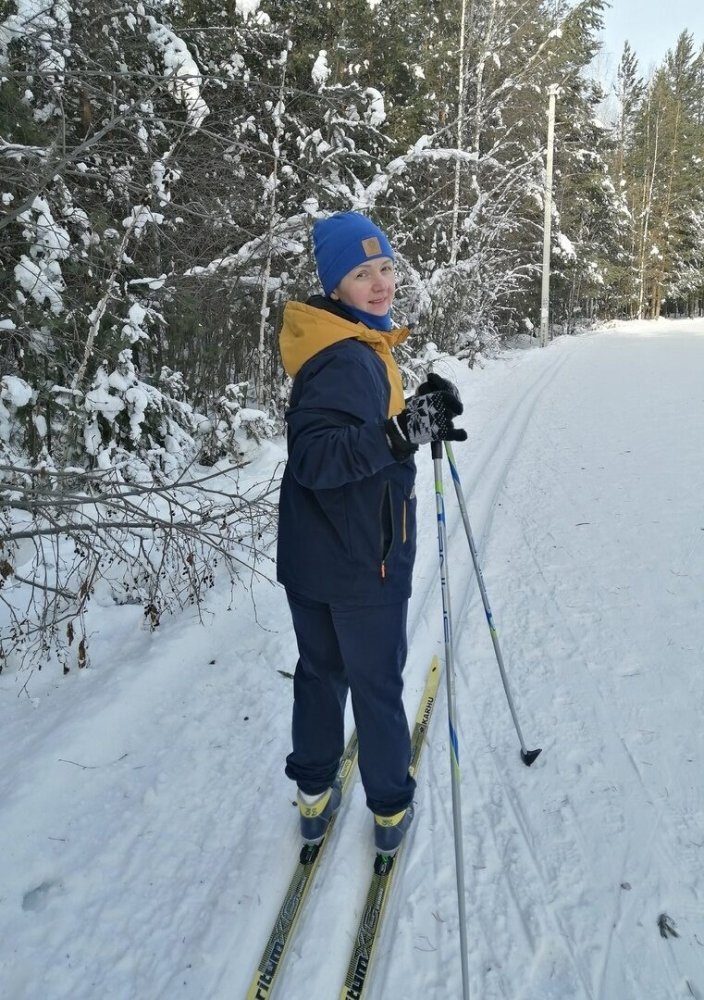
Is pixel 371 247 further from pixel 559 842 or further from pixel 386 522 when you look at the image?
pixel 559 842

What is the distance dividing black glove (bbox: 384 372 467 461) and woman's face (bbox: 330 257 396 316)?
399 millimetres

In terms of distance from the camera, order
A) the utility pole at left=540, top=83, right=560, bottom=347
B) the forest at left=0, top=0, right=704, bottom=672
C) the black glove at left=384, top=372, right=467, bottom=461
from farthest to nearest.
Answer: the utility pole at left=540, top=83, right=560, bottom=347 < the forest at left=0, top=0, right=704, bottom=672 < the black glove at left=384, top=372, right=467, bottom=461

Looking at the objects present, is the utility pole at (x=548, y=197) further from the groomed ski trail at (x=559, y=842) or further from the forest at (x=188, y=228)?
the groomed ski trail at (x=559, y=842)

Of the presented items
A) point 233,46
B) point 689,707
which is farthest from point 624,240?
point 689,707

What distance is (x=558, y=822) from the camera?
225 cm

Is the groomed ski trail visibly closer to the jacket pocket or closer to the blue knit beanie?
the jacket pocket

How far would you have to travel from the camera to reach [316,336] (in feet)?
5.89

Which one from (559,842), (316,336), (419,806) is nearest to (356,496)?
(316,336)

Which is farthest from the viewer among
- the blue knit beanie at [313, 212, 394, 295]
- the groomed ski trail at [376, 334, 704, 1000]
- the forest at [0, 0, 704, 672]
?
the forest at [0, 0, 704, 672]

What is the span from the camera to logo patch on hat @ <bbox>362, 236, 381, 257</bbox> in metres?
1.88

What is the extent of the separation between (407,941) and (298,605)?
3.72ft

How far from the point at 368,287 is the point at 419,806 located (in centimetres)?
201

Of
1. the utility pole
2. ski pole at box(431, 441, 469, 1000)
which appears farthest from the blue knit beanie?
the utility pole

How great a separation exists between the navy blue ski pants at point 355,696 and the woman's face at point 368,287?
99cm
